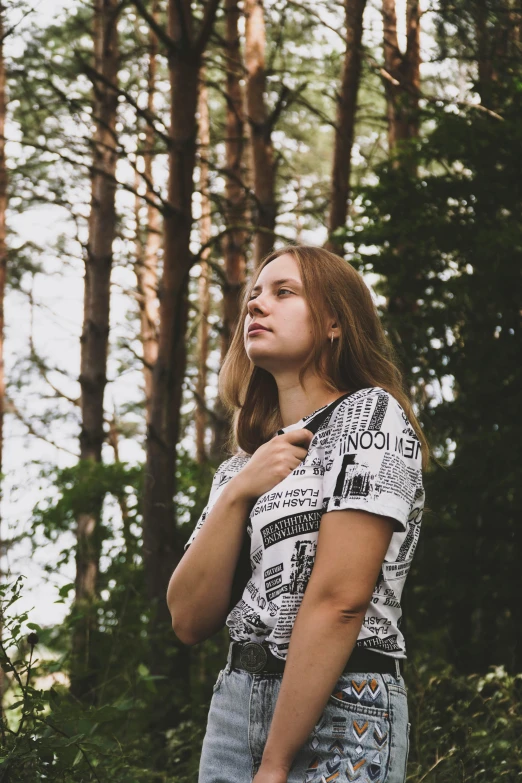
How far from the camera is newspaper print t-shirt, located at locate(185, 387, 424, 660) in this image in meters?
1.78

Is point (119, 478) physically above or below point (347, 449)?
below

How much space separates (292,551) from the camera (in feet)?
5.99

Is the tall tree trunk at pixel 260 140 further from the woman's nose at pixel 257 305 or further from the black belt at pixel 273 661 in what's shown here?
the black belt at pixel 273 661

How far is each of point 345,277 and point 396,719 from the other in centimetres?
103

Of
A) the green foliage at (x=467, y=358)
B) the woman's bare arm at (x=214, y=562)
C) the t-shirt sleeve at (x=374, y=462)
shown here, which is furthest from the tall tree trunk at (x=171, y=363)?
the t-shirt sleeve at (x=374, y=462)

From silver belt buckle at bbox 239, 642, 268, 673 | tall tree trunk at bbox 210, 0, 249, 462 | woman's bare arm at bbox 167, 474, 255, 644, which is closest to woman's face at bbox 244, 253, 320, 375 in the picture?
woman's bare arm at bbox 167, 474, 255, 644

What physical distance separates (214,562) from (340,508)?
370 millimetres

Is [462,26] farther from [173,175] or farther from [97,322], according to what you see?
[97,322]

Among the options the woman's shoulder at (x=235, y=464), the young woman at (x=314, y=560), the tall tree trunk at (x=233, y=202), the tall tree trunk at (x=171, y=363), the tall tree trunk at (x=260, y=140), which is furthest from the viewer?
the tall tree trunk at (x=233, y=202)

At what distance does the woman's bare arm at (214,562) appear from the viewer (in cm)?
197

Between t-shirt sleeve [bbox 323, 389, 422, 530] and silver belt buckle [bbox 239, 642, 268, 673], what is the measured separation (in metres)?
0.32

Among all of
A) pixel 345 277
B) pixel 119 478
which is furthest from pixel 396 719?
pixel 119 478

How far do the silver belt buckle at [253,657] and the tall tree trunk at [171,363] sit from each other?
12.6ft

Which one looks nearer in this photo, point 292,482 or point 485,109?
point 292,482
